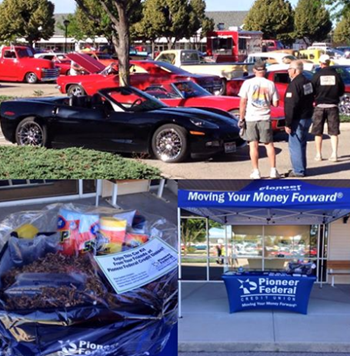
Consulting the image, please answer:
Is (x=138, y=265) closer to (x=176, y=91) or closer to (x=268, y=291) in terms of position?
(x=268, y=291)

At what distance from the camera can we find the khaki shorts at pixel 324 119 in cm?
873

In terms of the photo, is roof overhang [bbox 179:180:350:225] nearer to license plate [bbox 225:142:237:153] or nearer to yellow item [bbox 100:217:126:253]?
license plate [bbox 225:142:237:153]

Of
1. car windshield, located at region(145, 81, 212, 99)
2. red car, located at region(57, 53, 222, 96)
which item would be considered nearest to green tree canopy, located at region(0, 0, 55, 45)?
red car, located at region(57, 53, 222, 96)

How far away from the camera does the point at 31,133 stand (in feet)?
30.0

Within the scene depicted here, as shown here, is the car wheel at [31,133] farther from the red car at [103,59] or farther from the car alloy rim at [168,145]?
the red car at [103,59]


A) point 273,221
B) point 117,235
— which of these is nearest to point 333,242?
point 273,221

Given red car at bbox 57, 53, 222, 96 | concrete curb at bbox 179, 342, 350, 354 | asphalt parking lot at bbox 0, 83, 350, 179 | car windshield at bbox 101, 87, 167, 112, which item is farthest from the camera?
red car at bbox 57, 53, 222, 96

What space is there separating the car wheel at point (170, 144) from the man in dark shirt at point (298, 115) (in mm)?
1363

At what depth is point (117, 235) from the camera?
203 inches

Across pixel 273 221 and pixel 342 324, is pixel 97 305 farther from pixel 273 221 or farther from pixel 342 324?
pixel 273 221

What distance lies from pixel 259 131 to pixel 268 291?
2276 millimetres

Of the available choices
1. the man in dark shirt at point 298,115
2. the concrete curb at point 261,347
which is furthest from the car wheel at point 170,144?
the concrete curb at point 261,347

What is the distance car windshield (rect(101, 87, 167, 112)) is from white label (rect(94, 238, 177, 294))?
A: 385 cm

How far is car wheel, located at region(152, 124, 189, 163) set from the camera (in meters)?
8.30
